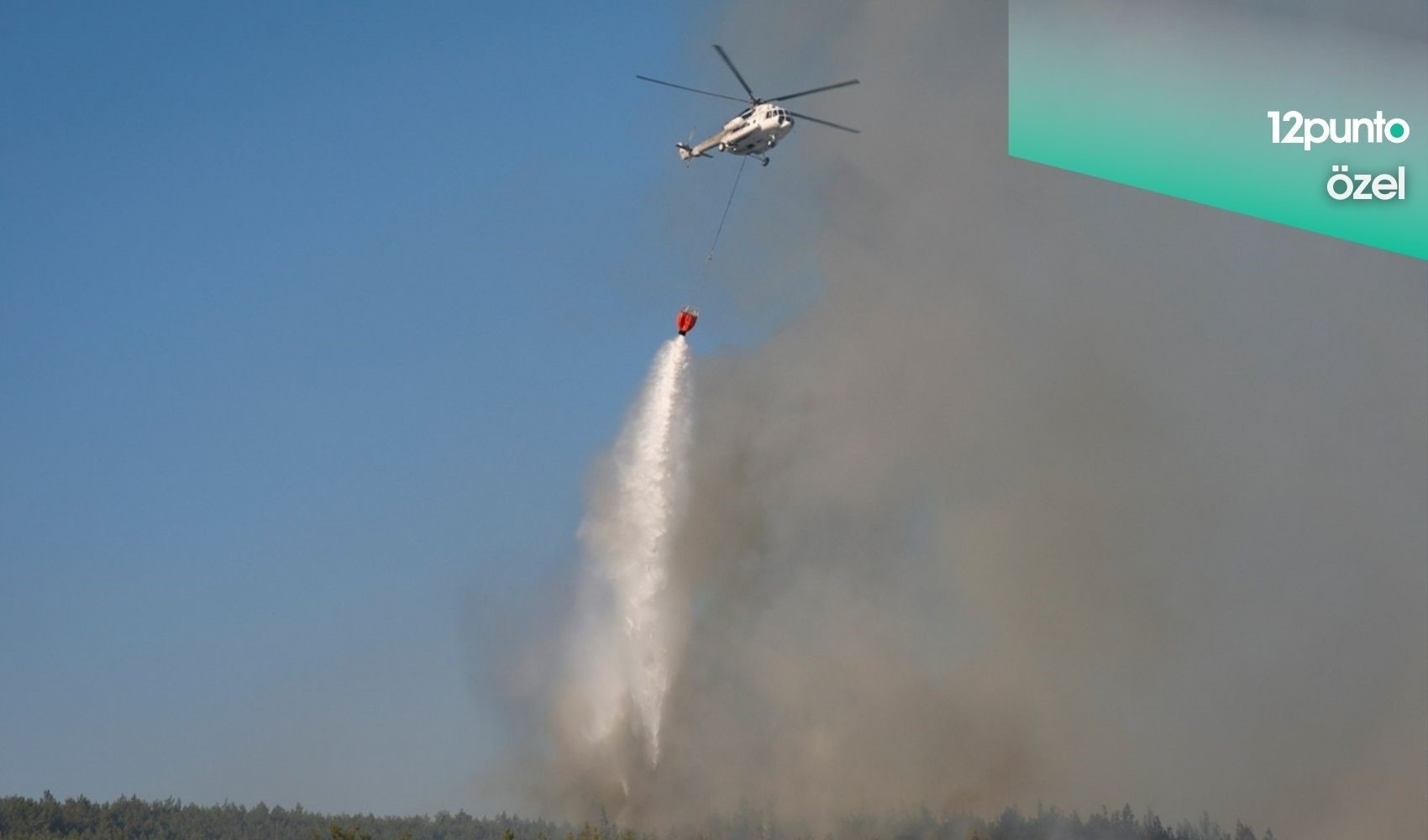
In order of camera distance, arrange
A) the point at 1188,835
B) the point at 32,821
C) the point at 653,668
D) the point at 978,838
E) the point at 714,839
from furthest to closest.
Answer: the point at 32,821, the point at 1188,835, the point at 978,838, the point at 714,839, the point at 653,668

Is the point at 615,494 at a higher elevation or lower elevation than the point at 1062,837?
higher

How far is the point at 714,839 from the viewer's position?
101 m

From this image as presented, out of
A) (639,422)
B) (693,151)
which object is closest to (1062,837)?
(639,422)

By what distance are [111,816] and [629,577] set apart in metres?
127

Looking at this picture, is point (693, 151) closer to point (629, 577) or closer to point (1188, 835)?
point (629, 577)

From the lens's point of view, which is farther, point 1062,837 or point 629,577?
point 1062,837

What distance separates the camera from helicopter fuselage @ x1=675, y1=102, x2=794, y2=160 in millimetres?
78938

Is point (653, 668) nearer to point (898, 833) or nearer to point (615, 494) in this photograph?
point (615, 494)

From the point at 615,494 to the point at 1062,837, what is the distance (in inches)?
1481

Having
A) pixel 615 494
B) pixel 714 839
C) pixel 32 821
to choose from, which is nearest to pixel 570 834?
pixel 714 839

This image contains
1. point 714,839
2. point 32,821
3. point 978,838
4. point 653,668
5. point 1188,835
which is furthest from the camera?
point 32,821

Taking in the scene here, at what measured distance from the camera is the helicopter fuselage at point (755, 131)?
78938mm

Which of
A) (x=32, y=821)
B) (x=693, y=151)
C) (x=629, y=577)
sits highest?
(x=693, y=151)

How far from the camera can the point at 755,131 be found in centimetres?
7969
